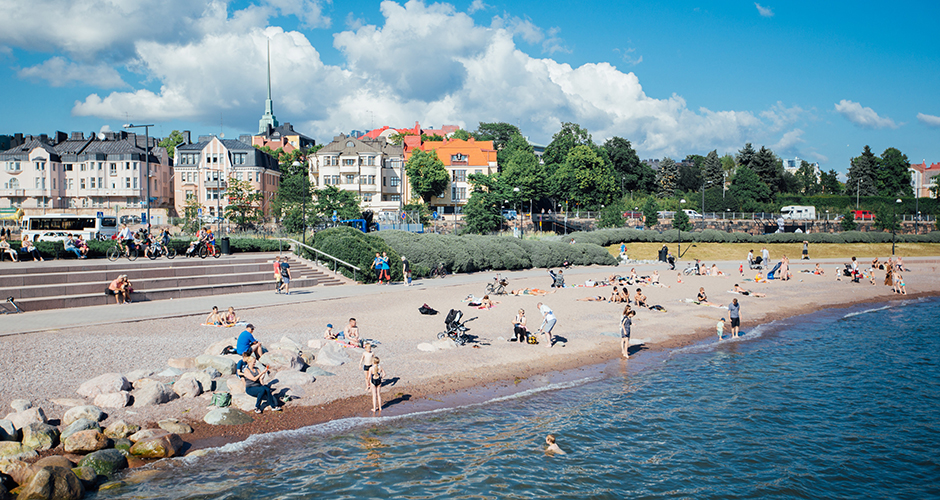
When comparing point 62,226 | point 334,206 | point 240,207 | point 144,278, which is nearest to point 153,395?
point 144,278

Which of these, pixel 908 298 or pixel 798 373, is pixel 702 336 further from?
pixel 908 298

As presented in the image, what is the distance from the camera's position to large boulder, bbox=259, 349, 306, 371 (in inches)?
572

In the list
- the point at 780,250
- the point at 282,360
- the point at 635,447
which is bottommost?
the point at 635,447

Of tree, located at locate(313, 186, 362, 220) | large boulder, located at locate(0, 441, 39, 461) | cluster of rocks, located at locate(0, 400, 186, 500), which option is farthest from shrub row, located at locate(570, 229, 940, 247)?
large boulder, located at locate(0, 441, 39, 461)

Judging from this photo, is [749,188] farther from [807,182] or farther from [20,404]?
[20,404]

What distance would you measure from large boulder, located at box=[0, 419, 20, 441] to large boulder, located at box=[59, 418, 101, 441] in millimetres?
667

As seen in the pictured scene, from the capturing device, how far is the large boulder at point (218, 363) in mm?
14039

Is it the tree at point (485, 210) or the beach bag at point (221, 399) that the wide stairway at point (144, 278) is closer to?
the beach bag at point (221, 399)

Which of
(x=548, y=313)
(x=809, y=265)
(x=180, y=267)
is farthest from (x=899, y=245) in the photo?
(x=180, y=267)

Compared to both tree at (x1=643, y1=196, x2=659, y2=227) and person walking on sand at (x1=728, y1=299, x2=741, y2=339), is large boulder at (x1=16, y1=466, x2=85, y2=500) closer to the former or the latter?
person walking on sand at (x1=728, y1=299, x2=741, y2=339)

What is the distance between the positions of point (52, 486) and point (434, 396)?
7600mm

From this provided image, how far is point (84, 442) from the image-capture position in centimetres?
1045

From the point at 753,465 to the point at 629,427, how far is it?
257 cm

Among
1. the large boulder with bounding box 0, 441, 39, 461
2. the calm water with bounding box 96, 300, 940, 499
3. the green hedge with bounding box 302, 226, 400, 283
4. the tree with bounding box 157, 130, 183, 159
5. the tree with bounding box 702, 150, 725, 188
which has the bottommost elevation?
the calm water with bounding box 96, 300, 940, 499
